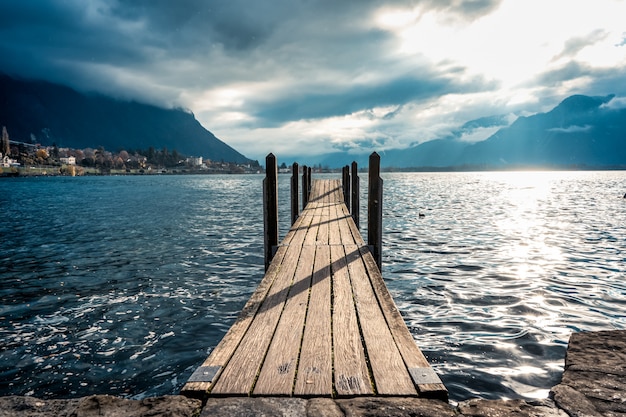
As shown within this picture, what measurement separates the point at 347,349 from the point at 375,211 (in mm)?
6087

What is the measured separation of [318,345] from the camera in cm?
390

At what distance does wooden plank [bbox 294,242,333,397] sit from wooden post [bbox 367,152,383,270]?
3.53m

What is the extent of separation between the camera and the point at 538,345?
680cm

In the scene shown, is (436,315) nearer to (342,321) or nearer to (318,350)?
(342,321)

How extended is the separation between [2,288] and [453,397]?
12392 millimetres

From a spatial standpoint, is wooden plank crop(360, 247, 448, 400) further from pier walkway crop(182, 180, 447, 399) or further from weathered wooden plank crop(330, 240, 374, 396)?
weathered wooden plank crop(330, 240, 374, 396)

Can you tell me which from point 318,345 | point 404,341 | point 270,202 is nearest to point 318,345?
point 318,345

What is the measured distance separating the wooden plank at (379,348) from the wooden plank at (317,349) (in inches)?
16.1

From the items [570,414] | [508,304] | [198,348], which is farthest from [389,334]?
[508,304]

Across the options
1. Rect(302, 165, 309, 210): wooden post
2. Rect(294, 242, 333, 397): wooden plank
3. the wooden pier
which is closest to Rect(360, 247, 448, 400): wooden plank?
the wooden pier

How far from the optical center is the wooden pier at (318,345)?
3117 millimetres

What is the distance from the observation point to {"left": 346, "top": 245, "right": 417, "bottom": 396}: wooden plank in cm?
314

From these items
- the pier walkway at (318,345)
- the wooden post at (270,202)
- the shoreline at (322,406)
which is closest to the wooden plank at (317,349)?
the pier walkway at (318,345)

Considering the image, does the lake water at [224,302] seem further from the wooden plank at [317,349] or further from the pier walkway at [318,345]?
the wooden plank at [317,349]
